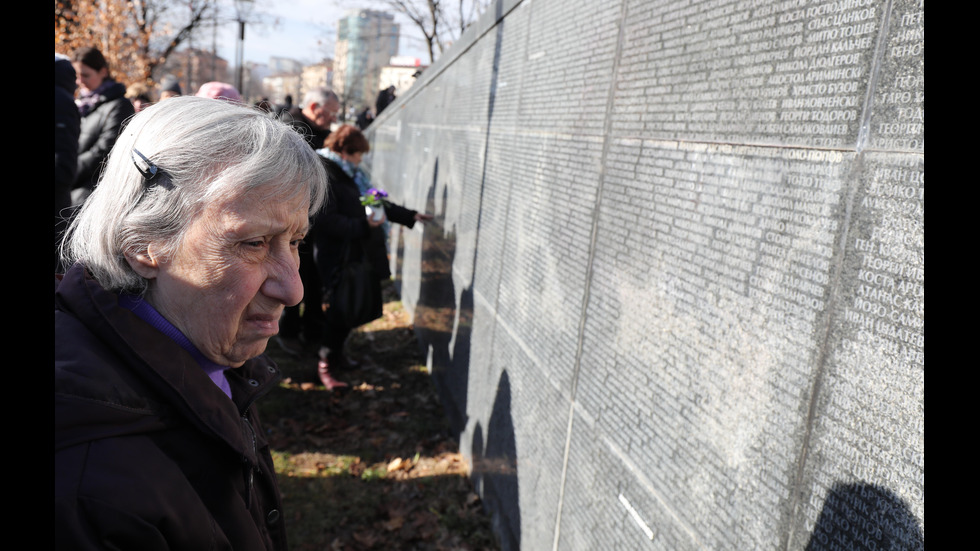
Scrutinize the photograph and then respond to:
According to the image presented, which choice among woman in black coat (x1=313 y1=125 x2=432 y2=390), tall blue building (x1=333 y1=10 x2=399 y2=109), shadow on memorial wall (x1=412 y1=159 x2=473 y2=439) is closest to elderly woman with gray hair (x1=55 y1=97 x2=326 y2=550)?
shadow on memorial wall (x1=412 y1=159 x2=473 y2=439)

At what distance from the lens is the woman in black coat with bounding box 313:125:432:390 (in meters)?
5.51

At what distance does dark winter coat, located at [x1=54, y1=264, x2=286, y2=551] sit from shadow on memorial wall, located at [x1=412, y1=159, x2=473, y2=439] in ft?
12.1

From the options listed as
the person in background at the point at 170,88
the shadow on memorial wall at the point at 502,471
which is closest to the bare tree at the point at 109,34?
the person in background at the point at 170,88

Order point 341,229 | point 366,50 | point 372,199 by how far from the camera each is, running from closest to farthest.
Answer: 1. point 341,229
2. point 372,199
3. point 366,50

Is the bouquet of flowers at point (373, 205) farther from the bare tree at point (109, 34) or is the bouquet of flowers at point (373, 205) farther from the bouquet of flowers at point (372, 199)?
the bare tree at point (109, 34)

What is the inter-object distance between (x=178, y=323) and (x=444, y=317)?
4.58 meters

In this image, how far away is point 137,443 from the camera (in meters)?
1.21

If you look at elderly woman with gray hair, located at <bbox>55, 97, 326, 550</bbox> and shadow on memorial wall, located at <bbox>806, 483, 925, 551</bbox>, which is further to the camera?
shadow on memorial wall, located at <bbox>806, 483, 925, 551</bbox>

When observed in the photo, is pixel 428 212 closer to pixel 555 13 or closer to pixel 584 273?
pixel 555 13

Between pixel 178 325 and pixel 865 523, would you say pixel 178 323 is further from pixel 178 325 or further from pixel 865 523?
pixel 865 523

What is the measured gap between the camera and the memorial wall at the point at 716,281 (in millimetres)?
1361

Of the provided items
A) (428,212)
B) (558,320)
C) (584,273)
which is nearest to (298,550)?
(558,320)

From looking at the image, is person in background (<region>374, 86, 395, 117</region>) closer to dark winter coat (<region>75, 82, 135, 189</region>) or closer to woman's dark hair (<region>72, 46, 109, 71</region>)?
woman's dark hair (<region>72, 46, 109, 71</region>)

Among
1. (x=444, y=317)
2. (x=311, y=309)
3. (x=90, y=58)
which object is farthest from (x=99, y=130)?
(x=444, y=317)
